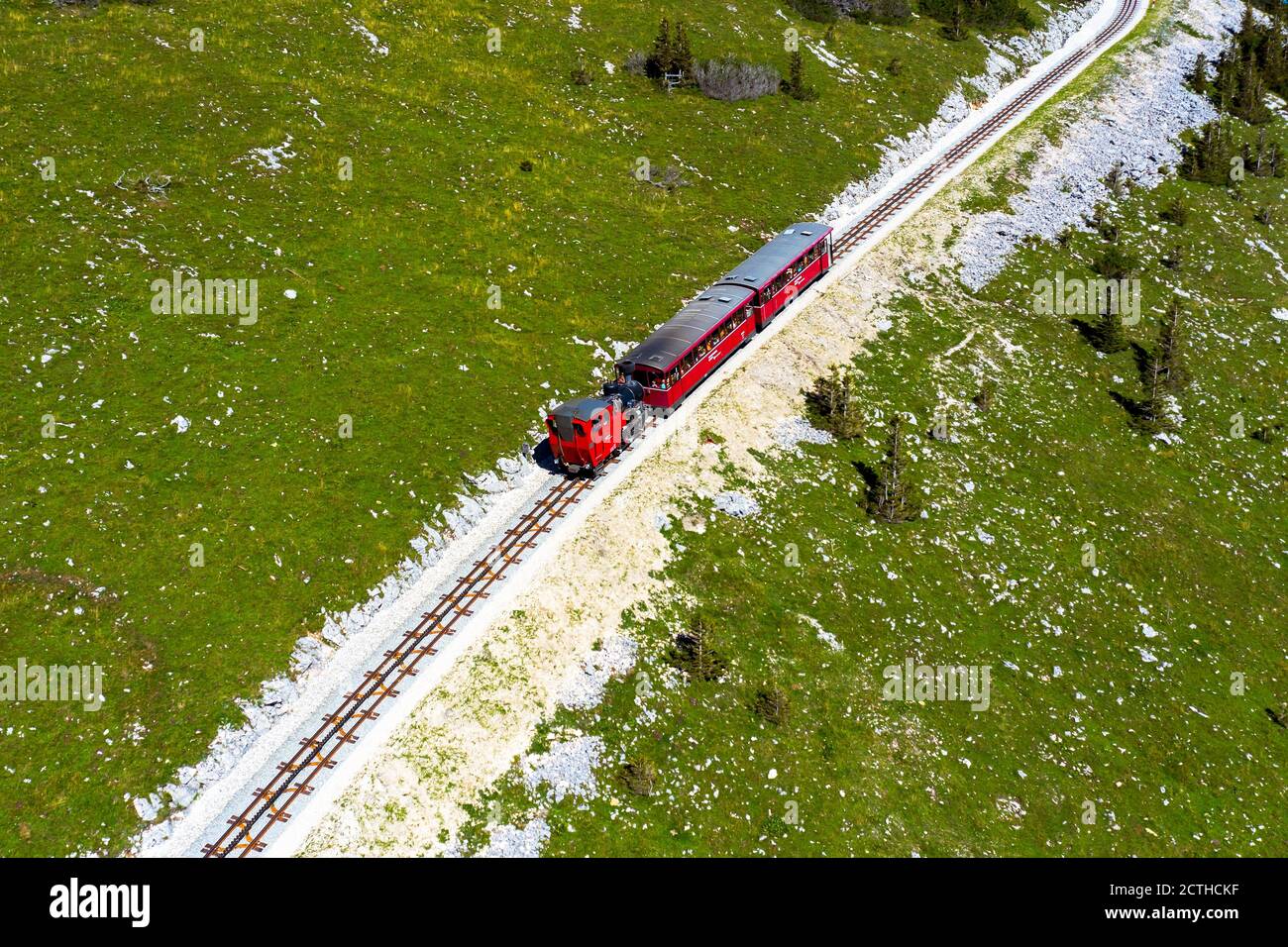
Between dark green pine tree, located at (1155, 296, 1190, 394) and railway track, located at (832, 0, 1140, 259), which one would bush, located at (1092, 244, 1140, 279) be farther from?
railway track, located at (832, 0, 1140, 259)

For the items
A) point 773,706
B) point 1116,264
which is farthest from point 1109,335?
point 773,706

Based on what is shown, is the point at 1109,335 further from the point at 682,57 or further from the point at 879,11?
the point at 879,11

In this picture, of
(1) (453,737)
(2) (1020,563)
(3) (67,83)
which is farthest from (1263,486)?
(3) (67,83)

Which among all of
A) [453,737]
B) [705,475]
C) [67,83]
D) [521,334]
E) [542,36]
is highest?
[542,36]

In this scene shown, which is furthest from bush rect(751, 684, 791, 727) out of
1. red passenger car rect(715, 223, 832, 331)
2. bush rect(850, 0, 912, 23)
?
bush rect(850, 0, 912, 23)

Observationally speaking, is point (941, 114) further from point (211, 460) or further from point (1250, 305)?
point (211, 460)
